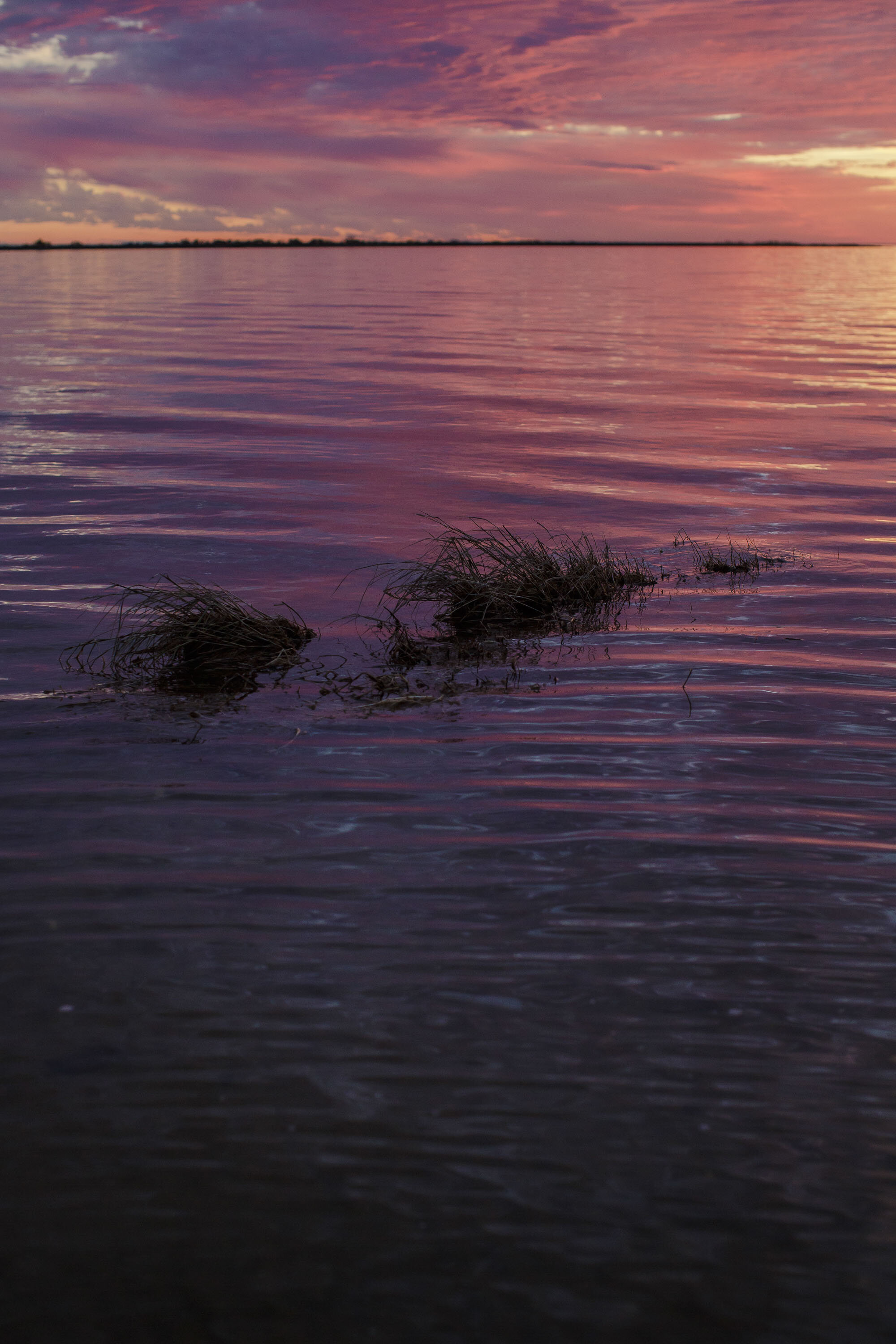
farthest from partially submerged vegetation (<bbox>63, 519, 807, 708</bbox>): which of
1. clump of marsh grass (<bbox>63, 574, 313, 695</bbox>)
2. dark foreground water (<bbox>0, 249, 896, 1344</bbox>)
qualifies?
dark foreground water (<bbox>0, 249, 896, 1344</bbox>)

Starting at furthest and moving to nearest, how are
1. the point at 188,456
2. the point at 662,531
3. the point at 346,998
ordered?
the point at 188,456 < the point at 662,531 < the point at 346,998

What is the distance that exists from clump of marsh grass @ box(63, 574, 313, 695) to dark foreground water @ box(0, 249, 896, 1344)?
346 mm

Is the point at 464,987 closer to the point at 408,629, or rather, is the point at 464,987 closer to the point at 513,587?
the point at 408,629

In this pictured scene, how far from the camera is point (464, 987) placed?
13.8 feet

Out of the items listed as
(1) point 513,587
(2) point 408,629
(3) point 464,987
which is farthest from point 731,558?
(3) point 464,987

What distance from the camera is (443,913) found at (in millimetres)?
4730

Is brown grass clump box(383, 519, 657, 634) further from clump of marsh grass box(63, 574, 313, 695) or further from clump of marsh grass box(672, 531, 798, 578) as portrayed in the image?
clump of marsh grass box(63, 574, 313, 695)

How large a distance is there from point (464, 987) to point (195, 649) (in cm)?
469

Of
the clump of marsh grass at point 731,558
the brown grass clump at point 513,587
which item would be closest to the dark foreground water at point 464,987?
the clump of marsh grass at point 731,558

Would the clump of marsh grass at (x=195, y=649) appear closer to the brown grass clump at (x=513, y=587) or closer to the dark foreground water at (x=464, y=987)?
the dark foreground water at (x=464, y=987)

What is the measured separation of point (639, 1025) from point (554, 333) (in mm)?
46124

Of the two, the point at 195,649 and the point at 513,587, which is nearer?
the point at 195,649

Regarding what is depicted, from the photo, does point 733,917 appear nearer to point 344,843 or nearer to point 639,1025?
point 639,1025

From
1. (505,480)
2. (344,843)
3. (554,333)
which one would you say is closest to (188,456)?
(505,480)
